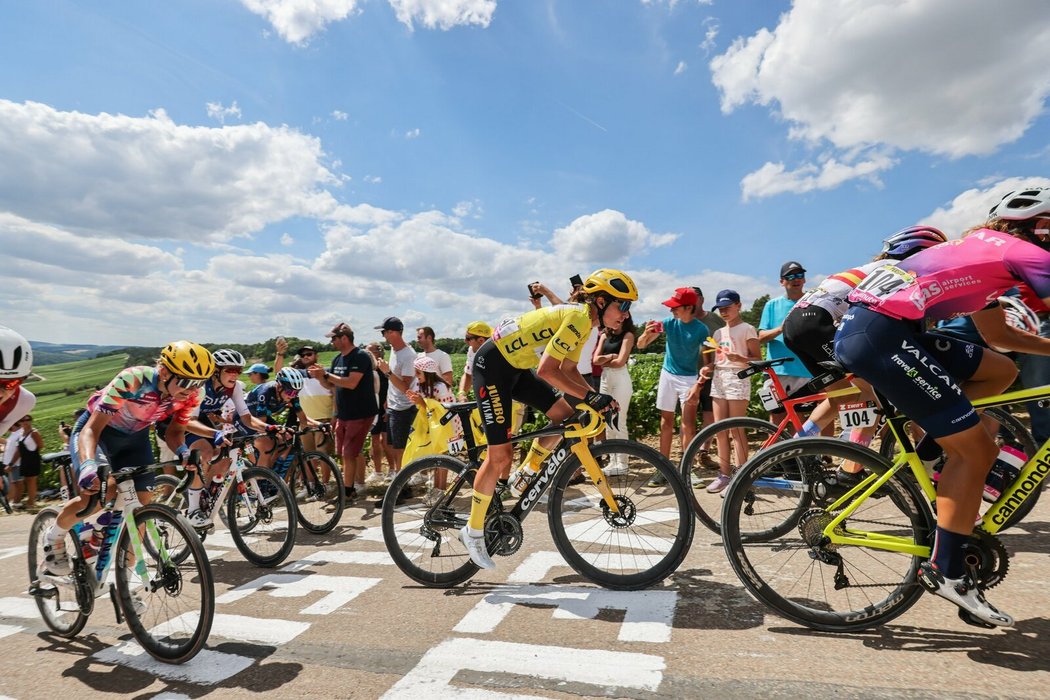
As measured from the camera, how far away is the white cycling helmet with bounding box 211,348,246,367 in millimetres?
6324

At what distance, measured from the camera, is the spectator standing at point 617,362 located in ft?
22.0

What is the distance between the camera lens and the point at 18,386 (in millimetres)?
4066

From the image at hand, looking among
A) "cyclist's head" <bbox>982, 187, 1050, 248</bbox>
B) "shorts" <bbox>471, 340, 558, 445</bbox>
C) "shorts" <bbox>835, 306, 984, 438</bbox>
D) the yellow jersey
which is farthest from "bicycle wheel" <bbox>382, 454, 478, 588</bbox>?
Answer: "cyclist's head" <bbox>982, 187, 1050, 248</bbox>

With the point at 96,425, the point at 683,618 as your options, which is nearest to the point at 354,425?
the point at 96,425

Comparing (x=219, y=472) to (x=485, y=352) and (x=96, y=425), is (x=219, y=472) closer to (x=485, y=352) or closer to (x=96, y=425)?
(x=96, y=425)

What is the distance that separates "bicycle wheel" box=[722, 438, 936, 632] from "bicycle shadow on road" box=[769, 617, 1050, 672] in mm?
79

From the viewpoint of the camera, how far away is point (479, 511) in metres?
4.02

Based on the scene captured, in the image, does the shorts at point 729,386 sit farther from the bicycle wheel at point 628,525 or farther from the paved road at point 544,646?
the bicycle wheel at point 628,525

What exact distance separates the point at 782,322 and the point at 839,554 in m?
3.56

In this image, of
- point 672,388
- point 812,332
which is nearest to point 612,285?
point 812,332

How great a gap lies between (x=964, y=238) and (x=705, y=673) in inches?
101

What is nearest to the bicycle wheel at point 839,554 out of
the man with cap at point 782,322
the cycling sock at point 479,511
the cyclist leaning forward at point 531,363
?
the cyclist leaning forward at point 531,363

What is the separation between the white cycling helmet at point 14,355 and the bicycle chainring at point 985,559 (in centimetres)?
600

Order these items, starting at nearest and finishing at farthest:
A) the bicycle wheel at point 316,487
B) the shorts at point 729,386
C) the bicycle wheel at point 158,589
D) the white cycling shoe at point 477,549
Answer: the bicycle wheel at point 158,589 < the white cycling shoe at point 477,549 < the shorts at point 729,386 < the bicycle wheel at point 316,487
